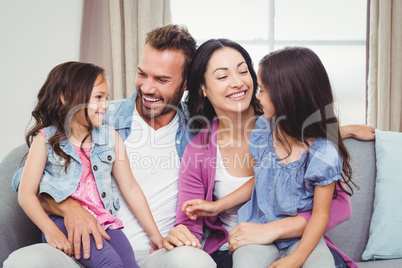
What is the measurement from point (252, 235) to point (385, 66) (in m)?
2.25

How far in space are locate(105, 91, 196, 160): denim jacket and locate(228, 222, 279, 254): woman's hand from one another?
17.8 inches

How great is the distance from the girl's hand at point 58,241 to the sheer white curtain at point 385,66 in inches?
101

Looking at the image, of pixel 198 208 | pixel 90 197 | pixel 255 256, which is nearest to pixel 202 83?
pixel 198 208

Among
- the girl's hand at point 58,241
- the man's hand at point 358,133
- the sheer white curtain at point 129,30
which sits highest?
the sheer white curtain at point 129,30

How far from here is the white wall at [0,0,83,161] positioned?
251cm

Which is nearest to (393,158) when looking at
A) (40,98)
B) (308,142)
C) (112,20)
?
(308,142)

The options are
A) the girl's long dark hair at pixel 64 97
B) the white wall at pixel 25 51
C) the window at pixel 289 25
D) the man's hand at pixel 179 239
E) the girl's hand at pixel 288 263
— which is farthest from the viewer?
the window at pixel 289 25

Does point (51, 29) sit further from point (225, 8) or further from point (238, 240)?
point (238, 240)

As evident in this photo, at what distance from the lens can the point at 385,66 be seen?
10.2ft

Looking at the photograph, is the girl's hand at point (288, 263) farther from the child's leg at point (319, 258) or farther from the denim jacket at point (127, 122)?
the denim jacket at point (127, 122)

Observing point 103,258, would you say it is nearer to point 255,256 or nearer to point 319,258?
point 255,256

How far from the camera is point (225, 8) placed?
3.39 meters

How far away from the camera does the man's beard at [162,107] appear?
1732 millimetres

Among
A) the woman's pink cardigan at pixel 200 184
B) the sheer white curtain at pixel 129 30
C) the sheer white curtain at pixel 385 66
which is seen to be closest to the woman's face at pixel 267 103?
the woman's pink cardigan at pixel 200 184
